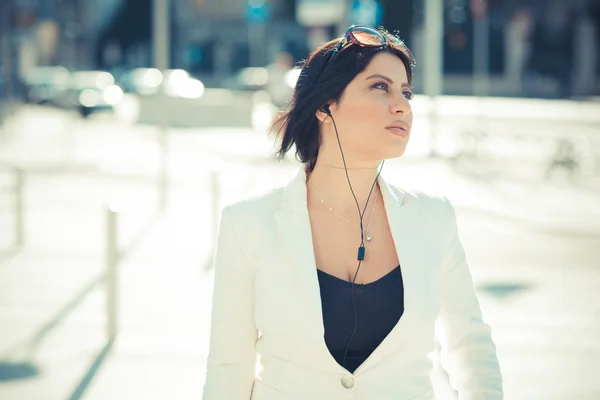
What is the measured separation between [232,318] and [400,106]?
766 millimetres

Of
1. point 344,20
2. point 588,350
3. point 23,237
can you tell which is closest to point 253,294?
point 588,350

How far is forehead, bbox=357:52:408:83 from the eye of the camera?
2.92m

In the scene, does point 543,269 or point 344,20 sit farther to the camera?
point 344,20

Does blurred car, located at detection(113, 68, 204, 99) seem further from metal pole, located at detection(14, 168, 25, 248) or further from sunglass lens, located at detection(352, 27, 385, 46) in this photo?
sunglass lens, located at detection(352, 27, 385, 46)

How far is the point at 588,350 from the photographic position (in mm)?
6586

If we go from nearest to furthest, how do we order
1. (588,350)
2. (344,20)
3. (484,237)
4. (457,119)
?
(588,350), (484,237), (344,20), (457,119)

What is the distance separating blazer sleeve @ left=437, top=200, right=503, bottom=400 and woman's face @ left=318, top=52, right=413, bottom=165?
0.29 m

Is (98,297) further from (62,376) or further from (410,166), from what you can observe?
(410,166)

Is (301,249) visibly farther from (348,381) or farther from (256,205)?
(348,381)

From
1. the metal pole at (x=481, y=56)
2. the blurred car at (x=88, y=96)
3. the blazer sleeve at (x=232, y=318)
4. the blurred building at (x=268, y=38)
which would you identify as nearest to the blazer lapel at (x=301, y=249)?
the blazer sleeve at (x=232, y=318)

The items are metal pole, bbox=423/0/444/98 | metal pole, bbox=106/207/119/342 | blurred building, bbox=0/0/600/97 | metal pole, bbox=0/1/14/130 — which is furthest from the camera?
blurred building, bbox=0/0/600/97

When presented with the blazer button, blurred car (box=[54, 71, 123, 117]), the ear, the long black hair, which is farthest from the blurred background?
the blazer button

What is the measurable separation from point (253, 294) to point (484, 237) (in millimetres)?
8927

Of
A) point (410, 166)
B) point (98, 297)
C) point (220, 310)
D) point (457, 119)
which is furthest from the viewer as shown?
point (457, 119)
